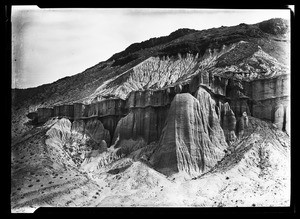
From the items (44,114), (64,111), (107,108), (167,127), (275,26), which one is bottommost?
(167,127)

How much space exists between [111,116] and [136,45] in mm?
9362

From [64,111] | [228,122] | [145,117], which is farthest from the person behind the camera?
[64,111]

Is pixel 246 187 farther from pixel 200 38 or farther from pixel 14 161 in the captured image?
pixel 200 38

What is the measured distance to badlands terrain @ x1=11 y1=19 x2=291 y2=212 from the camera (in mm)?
78812

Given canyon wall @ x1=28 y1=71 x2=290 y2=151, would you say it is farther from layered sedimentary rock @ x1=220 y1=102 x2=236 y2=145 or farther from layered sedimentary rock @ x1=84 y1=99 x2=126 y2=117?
layered sedimentary rock @ x1=84 y1=99 x2=126 y2=117

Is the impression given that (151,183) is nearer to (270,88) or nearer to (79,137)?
(79,137)

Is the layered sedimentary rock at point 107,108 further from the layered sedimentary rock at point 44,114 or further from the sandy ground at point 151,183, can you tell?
the sandy ground at point 151,183

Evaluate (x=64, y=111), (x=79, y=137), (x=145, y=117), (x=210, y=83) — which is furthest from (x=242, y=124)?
(x=64, y=111)

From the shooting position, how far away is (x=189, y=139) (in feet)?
275

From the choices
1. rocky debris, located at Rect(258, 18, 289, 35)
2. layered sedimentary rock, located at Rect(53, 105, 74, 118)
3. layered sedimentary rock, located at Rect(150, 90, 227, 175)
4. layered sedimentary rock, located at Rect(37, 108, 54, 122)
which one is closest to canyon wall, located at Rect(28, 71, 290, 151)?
layered sedimentary rock, located at Rect(150, 90, 227, 175)

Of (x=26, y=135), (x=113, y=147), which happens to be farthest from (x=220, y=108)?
(x=26, y=135)

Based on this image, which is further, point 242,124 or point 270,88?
point 270,88

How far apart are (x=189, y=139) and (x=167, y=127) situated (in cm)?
231

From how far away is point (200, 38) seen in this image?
101312 millimetres
